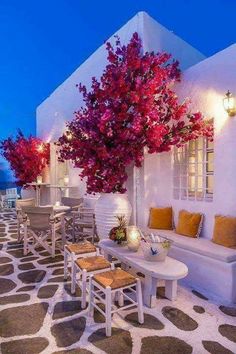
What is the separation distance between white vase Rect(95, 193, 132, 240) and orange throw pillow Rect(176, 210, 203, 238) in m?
1.00

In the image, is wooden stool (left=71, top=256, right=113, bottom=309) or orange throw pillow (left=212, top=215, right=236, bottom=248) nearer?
wooden stool (left=71, top=256, right=113, bottom=309)

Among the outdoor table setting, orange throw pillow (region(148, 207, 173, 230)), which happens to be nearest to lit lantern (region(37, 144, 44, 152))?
orange throw pillow (region(148, 207, 173, 230))

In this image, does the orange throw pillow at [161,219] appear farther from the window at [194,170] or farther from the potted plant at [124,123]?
the potted plant at [124,123]

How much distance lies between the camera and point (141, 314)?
122 inches

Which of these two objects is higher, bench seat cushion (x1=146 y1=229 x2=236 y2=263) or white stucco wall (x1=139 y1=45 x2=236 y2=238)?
white stucco wall (x1=139 y1=45 x2=236 y2=238)

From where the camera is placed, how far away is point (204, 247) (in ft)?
13.5

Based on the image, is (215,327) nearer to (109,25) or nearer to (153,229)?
(153,229)

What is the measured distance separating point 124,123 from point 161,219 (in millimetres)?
1918

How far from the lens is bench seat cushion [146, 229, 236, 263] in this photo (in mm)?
3738

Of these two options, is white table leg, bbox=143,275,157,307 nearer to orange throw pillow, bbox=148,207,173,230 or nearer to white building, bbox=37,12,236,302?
white building, bbox=37,12,236,302

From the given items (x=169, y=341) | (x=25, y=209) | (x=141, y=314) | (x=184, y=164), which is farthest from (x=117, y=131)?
(x=169, y=341)

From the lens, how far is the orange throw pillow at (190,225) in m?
4.78

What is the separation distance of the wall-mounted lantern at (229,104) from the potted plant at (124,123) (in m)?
0.48

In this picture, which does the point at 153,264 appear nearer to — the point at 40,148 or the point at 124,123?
the point at 124,123
